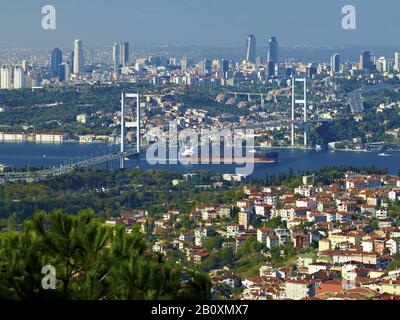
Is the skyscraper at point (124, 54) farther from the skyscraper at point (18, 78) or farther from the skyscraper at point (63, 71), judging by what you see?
the skyscraper at point (18, 78)

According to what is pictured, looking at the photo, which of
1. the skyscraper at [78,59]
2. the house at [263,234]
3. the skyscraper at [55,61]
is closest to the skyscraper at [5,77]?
the skyscraper at [55,61]

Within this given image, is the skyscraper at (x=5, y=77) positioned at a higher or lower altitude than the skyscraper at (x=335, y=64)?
lower

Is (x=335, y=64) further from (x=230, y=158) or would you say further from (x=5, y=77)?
(x=230, y=158)

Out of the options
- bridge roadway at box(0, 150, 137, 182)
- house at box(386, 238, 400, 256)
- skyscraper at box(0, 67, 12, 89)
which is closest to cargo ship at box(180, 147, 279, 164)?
bridge roadway at box(0, 150, 137, 182)

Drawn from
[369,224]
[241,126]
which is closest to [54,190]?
[369,224]

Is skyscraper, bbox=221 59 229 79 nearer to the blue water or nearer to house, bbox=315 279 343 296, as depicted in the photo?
the blue water
